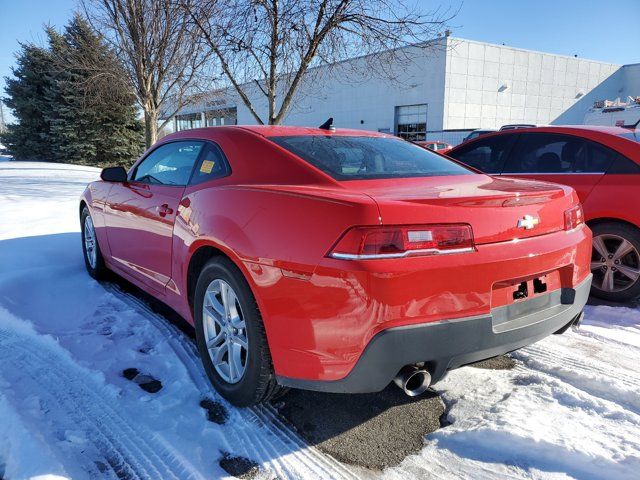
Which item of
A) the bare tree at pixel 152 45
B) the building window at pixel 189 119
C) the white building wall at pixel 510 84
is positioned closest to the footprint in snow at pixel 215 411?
the bare tree at pixel 152 45

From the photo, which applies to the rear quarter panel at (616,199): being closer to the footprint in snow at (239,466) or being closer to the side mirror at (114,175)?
the footprint in snow at (239,466)

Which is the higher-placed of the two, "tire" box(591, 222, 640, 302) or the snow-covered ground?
"tire" box(591, 222, 640, 302)

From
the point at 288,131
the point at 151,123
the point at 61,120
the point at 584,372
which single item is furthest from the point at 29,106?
the point at 584,372

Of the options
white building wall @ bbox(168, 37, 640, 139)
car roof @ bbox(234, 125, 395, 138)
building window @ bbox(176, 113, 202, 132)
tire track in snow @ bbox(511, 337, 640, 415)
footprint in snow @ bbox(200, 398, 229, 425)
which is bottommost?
footprint in snow @ bbox(200, 398, 229, 425)

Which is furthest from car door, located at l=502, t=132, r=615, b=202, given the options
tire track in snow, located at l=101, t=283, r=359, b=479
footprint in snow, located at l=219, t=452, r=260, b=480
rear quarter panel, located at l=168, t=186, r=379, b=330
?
footprint in snow, located at l=219, t=452, r=260, b=480

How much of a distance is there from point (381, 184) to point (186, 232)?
1220 millimetres

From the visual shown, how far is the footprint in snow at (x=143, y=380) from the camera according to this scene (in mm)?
2602

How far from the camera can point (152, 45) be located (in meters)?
11.6

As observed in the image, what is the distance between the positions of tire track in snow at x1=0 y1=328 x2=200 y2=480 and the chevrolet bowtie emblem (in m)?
1.85

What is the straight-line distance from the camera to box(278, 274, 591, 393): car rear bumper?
183 cm

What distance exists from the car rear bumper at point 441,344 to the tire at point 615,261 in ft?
7.44

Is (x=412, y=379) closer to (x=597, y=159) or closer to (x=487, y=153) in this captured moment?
(x=597, y=159)

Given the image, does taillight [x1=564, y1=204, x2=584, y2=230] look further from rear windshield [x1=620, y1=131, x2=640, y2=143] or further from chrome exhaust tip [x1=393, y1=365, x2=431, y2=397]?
rear windshield [x1=620, y1=131, x2=640, y2=143]

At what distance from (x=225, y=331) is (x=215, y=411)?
1.36 ft
